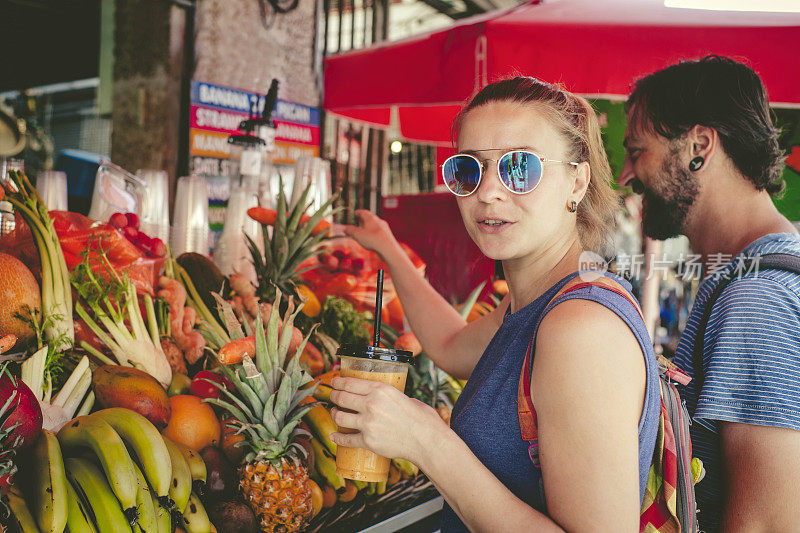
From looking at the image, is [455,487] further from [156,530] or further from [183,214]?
[183,214]

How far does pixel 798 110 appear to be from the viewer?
14.3 ft

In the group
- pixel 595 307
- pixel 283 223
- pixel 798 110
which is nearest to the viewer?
pixel 595 307

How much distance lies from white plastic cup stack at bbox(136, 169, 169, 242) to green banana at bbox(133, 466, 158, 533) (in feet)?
6.17

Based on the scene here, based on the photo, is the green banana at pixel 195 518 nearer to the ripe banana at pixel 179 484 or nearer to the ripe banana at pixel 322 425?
the ripe banana at pixel 179 484

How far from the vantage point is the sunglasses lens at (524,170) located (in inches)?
62.6

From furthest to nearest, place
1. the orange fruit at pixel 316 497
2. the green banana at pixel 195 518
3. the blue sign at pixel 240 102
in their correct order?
the blue sign at pixel 240 102, the orange fruit at pixel 316 497, the green banana at pixel 195 518

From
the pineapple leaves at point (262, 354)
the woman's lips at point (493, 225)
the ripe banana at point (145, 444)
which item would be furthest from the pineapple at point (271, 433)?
the woman's lips at point (493, 225)

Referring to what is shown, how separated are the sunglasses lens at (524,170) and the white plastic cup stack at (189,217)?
2287mm

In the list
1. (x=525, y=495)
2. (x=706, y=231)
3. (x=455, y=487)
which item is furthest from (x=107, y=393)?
(x=706, y=231)

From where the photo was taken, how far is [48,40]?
770 cm

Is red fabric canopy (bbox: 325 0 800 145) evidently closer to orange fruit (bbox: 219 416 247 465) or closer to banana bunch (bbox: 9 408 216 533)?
orange fruit (bbox: 219 416 247 465)

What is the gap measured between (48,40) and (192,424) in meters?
7.63

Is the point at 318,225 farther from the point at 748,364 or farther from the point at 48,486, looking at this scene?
the point at 748,364

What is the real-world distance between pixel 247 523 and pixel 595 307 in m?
1.27
